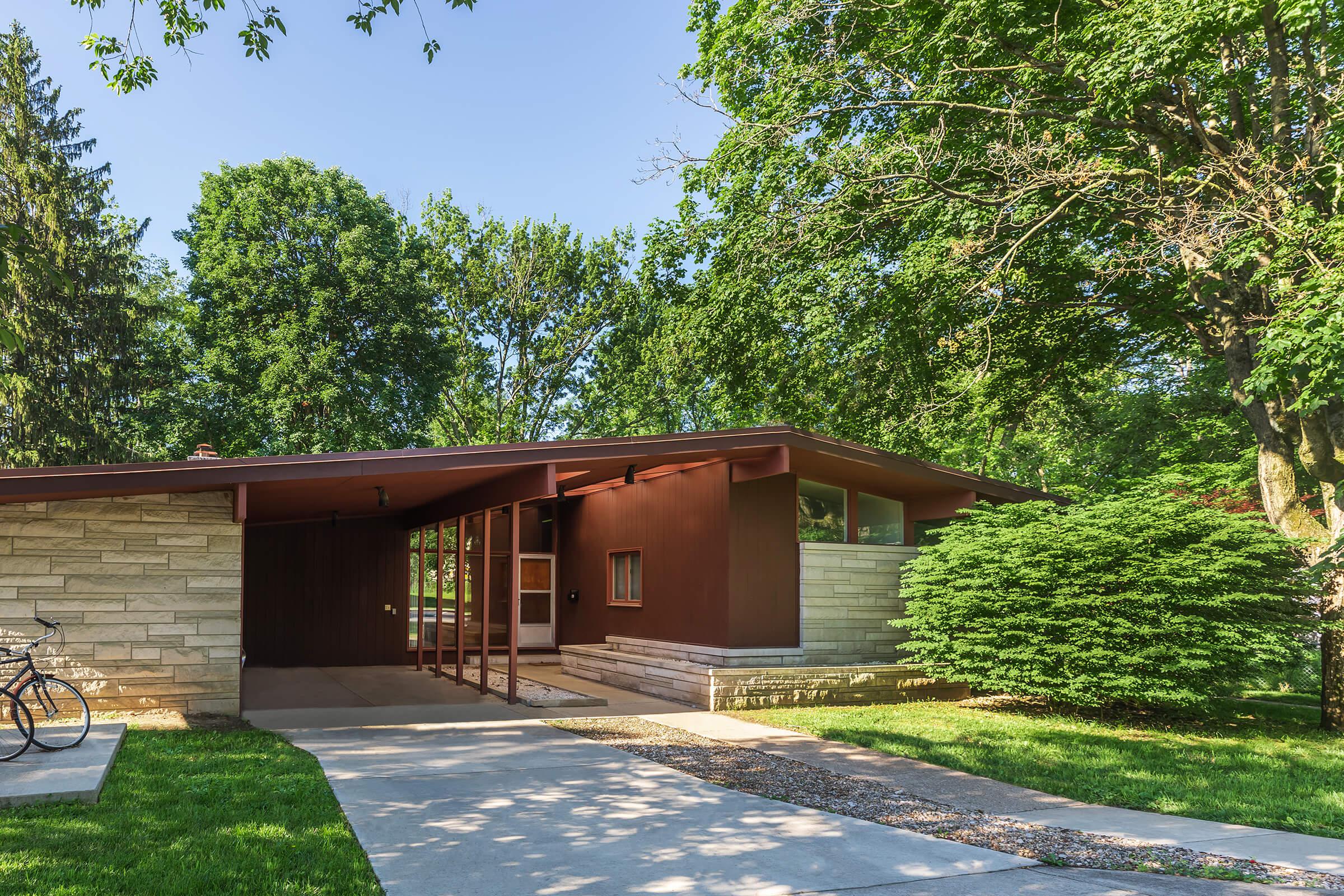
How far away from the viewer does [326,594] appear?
642 inches

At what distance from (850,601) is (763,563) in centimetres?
155

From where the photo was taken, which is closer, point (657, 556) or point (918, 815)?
point (918, 815)

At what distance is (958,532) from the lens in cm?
1198

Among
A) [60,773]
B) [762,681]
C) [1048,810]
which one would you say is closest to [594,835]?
[1048,810]

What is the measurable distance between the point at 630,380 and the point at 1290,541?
20.0 meters

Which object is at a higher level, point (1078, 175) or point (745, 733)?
point (1078, 175)

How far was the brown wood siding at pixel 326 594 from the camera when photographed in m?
15.9

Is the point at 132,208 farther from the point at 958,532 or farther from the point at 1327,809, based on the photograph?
the point at 1327,809

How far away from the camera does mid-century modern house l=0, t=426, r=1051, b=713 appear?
352 inches

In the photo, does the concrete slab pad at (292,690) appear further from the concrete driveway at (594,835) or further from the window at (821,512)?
the window at (821,512)

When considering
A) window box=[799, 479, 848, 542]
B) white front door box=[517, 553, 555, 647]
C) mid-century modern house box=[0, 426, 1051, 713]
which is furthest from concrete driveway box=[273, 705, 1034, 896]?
white front door box=[517, 553, 555, 647]

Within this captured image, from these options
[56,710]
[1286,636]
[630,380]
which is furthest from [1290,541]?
[630,380]

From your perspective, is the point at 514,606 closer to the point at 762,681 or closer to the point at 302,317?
the point at 762,681

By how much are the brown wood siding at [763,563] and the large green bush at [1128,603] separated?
2.20m
